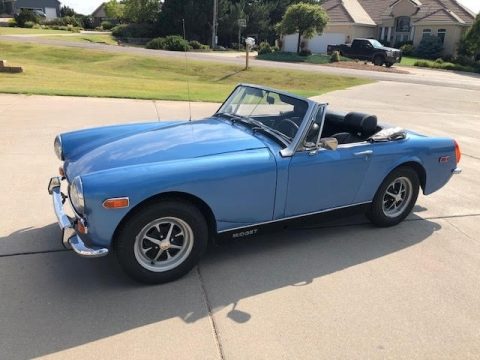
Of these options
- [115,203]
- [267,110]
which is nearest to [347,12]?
[267,110]

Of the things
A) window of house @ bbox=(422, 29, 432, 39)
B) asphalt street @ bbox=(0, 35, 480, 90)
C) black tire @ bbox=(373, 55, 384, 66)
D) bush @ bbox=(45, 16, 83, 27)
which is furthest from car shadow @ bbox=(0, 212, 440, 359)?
bush @ bbox=(45, 16, 83, 27)

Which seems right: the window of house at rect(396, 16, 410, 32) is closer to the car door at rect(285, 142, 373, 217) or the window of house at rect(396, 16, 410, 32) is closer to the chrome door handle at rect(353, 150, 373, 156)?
the chrome door handle at rect(353, 150, 373, 156)

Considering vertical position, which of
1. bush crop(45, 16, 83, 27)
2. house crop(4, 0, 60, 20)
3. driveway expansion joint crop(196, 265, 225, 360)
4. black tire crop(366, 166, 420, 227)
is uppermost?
house crop(4, 0, 60, 20)

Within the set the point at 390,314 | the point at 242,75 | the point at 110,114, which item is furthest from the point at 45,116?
the point at 242,75

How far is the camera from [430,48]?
1756 inches

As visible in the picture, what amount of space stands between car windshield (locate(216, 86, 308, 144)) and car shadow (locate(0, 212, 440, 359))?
0.84 meters

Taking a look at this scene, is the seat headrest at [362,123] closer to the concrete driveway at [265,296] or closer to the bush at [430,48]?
the concrete driveway at [265,296]

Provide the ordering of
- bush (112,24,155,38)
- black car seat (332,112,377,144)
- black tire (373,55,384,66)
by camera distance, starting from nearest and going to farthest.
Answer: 1. black car seat (332,112,377,144)
2. black tire (373,55,384,66)
3. bush (112,24,155,38)

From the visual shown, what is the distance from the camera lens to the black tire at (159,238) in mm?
3111

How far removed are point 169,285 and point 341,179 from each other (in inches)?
67.4

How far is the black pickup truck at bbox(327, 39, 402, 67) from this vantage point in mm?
33628

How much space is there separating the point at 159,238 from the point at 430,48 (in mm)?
47356

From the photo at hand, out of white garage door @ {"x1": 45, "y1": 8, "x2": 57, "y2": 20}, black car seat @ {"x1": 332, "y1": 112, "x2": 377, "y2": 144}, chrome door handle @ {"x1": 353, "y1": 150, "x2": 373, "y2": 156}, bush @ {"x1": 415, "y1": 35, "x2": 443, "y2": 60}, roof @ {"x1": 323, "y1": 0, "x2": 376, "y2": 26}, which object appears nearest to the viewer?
chrome door handle @ {"x1": 353, "y1": 150, "x2": 373, "y2": 156}

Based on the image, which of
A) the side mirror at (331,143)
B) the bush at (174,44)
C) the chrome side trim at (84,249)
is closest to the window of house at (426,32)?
the bush at (174,44)
